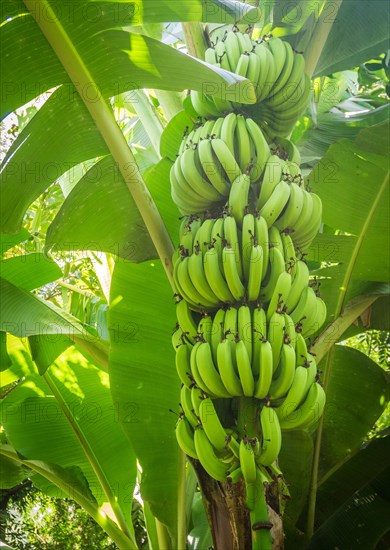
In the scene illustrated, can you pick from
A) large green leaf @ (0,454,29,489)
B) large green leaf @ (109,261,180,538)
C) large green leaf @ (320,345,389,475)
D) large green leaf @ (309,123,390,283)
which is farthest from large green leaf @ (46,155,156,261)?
large green leaf @ (0,454,29,489)

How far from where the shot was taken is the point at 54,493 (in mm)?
2223

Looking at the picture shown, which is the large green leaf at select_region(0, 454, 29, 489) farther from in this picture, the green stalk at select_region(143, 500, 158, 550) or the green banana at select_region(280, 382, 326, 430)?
the green banana at select_region(280, 382, 326, 430)

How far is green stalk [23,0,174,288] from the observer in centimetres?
130

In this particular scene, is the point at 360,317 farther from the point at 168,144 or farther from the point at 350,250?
the point at 168,144

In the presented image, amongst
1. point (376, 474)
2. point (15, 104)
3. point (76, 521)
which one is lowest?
point (76, 521)

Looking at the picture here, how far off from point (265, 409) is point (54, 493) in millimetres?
1299

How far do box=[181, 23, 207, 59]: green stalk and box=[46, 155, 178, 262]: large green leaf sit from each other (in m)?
0.45

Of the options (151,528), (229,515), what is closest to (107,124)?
(229,515)

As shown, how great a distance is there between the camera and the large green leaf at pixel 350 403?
196cm

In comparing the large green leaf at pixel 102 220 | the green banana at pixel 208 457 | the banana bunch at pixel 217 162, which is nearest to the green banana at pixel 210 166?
the banana bunch at pixel 217 162

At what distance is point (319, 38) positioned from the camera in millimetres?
1673

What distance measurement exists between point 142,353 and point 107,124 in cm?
62

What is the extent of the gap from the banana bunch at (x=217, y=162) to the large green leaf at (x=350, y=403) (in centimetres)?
78

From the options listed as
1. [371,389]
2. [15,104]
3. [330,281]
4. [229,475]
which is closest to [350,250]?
[330,281]
